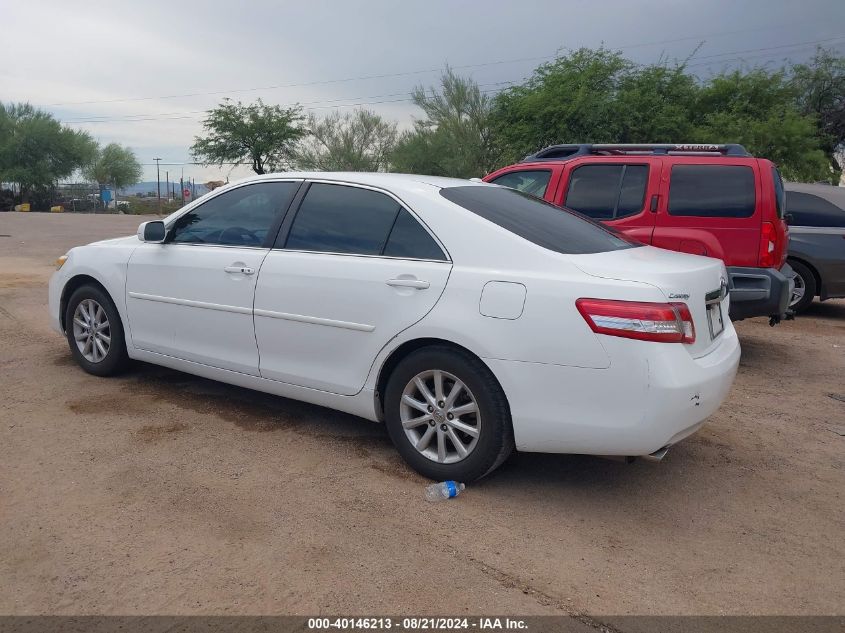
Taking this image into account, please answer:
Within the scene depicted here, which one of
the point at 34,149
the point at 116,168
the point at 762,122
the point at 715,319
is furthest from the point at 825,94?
the point at 116,168

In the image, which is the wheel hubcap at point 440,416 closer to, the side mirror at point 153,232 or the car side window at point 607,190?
the side mirror at point 153,232

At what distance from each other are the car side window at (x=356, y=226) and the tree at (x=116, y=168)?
76551 millimetres

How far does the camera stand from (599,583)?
2.89 metres

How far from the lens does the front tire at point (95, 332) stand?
17.2 feet

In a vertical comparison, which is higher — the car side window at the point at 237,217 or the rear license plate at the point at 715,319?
the car side window at the point at 237,217

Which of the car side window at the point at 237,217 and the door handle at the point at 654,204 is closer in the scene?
the car side window at the point at 237,217

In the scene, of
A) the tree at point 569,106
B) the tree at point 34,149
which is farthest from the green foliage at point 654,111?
the tree at point 34,149

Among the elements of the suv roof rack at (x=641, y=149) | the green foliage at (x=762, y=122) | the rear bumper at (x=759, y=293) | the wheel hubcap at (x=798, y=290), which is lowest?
the wheel hubcap at (x=798, y=290)

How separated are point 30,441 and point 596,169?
530cm

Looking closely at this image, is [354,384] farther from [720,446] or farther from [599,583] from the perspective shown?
[720,446]

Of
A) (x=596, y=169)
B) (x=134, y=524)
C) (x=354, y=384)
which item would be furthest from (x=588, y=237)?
(x=596, y=169)

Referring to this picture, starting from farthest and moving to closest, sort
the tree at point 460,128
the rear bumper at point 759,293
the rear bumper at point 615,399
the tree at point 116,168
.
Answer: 1. the tree at point 116,168
2. the tree at point 460,128
3. the rear bumper at point 759,293
4. the rear bumper at point 615,399

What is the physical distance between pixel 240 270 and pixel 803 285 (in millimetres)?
7997

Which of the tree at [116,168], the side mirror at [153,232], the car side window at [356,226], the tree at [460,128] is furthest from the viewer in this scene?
the tree at [116,168]
